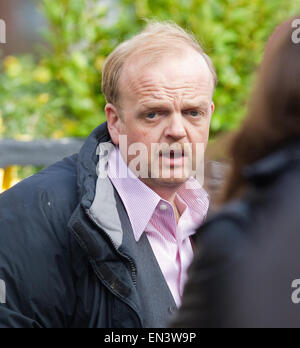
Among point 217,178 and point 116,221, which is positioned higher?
point 217,178

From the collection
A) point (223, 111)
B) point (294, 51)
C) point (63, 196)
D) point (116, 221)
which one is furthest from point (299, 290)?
point (223, 111)

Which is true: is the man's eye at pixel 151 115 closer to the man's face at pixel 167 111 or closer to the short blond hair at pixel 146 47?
the man's face at pixel 167 111

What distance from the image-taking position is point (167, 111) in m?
2.41

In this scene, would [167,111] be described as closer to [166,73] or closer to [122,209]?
[166,73]

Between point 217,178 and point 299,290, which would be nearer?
point 299,290

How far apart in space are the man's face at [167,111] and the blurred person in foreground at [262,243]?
1102mm

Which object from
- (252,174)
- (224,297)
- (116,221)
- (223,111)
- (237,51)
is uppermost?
(237,51)

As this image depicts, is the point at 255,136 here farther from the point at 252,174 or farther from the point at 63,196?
the point at 63,196

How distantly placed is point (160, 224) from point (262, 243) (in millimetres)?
1293

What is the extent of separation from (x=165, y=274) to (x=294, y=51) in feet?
3.79

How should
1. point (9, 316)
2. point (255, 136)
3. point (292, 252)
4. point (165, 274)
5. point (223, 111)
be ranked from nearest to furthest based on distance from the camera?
1. point (292, 252)
2. point (255, 136)
3. point (9, 316)
4. point (165, 274)
5. point (223, 111)

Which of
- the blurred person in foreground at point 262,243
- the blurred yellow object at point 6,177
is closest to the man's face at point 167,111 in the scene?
the blurred person in foreground at point 262,243

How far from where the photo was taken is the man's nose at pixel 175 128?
7.71ft

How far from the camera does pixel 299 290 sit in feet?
4.28
